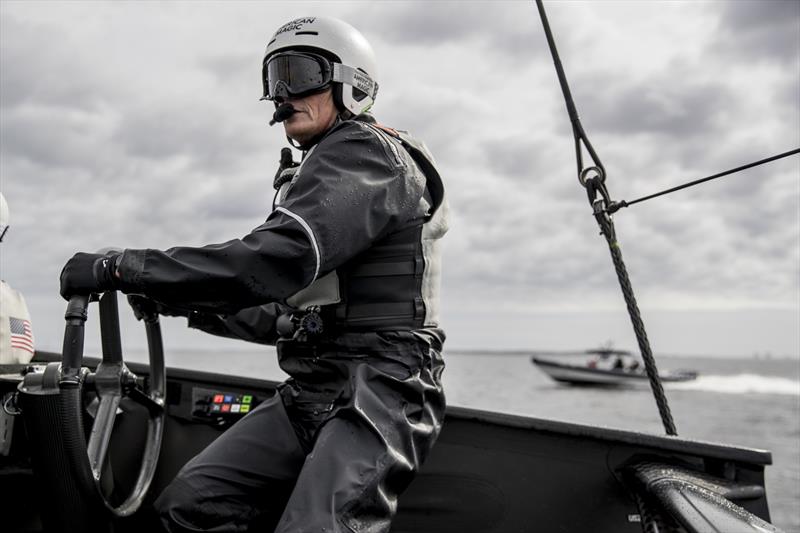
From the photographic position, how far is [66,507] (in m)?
1.79

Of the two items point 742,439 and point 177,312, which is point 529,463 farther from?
point 742,439

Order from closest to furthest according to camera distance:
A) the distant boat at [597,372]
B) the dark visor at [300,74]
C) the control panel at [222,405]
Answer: the dark visor at [300,74], the control panel at [222,405], the distant boat at [597,372]

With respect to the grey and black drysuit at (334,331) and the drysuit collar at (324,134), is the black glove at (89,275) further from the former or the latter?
the drysuit collar at (324,134)

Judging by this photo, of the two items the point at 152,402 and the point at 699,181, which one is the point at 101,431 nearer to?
the point at 152,402

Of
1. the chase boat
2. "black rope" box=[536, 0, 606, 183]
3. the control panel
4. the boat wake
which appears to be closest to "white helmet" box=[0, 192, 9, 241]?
the chase boat

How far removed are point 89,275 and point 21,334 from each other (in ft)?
4.15

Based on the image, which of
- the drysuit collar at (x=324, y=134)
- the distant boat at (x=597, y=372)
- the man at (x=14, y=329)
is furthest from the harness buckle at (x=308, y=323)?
the distant boat at (x=597, y=372)

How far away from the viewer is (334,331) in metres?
2.00

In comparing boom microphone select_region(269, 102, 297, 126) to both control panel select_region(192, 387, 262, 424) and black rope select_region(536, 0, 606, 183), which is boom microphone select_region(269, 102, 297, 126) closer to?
black rope select_region(536, 0, 606, 183)

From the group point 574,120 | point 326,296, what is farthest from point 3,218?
point 574,120

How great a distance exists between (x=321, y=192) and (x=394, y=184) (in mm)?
217

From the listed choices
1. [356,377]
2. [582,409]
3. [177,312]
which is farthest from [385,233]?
[582,409]

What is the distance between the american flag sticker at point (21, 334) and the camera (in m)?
2.67

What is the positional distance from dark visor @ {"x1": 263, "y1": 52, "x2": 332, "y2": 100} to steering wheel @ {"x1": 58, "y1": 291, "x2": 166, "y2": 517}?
0.76m
